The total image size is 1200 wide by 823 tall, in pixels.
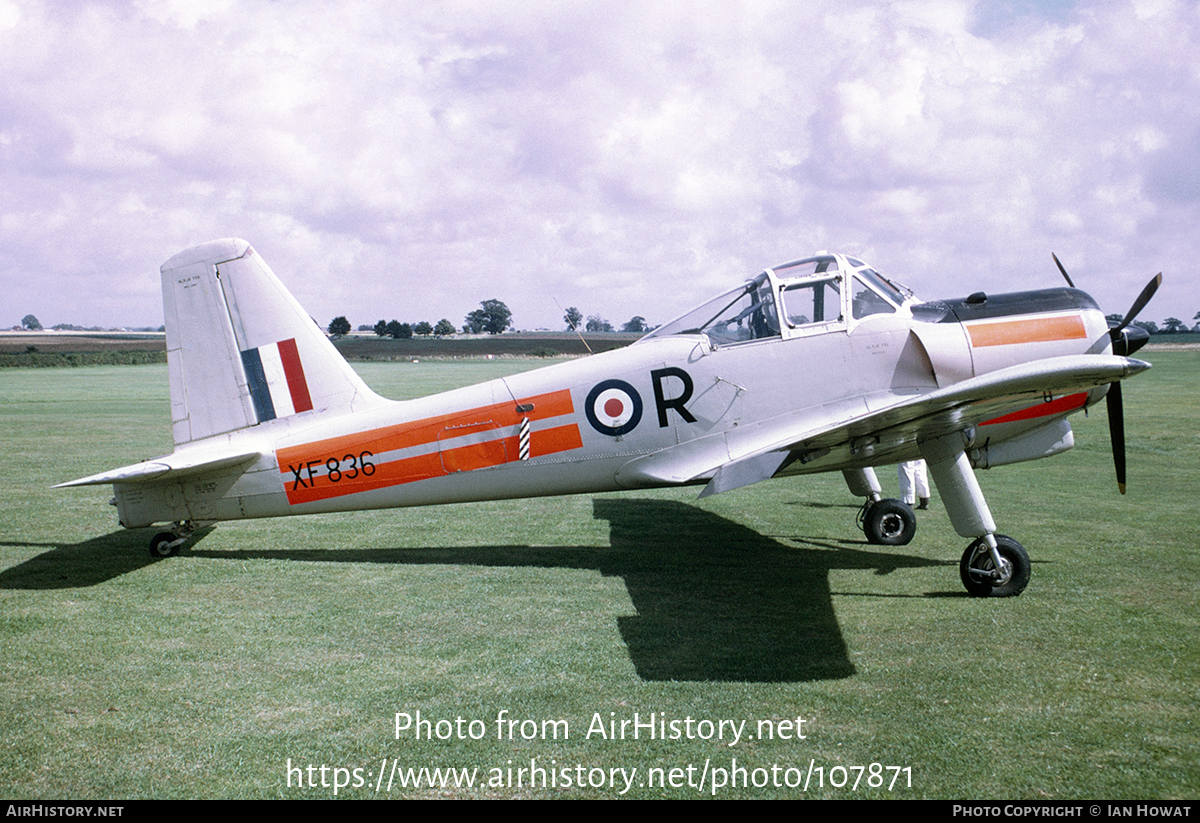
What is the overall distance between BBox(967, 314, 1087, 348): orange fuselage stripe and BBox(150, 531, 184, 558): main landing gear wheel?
7.37 metres

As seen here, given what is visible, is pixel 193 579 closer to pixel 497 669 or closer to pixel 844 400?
pixel 497 669

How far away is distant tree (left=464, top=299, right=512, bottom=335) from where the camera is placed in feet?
389

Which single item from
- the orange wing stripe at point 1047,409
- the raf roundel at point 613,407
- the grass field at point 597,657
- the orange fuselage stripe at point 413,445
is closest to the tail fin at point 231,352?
the orange fuselage stripe at point 413,445

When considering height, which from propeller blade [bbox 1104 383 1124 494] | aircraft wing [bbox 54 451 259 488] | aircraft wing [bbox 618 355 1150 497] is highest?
aircraft wing [bbox 54 451 259 488]

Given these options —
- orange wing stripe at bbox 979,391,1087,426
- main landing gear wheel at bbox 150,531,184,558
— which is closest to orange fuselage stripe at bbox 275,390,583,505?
main landing gear wheel at bbox 150,531,184,558

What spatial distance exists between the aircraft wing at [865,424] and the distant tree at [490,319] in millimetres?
111932

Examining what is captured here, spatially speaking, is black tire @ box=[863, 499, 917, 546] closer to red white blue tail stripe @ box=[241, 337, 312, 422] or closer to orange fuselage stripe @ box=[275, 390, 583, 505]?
orange fuselage stripe @ box=[275, 390, 583, 505]

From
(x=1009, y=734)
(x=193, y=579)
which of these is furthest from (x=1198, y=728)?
(x=193, y=579)

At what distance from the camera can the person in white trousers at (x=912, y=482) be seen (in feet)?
31.0

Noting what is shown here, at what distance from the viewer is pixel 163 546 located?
7598 millimetres

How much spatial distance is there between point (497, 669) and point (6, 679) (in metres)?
2.89

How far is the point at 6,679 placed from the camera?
474cm

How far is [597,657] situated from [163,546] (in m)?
4.85

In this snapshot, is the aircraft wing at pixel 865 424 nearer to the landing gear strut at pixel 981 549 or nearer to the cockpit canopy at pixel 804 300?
the landing gear strut at pixel 981 549
